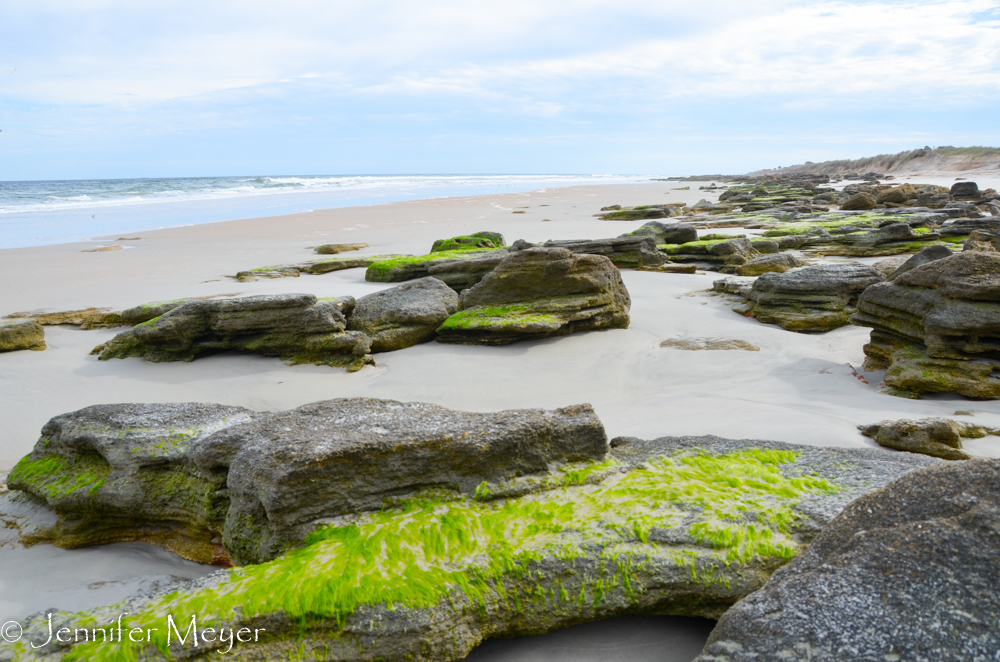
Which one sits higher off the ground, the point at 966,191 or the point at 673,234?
the point at 966,191

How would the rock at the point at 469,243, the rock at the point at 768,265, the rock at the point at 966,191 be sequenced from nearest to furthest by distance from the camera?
1. the rock at the point at 768,265
2. the rock at the point at 469,243
3. the rock at the point at 966,191

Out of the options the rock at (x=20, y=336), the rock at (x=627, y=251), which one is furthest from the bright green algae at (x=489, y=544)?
the rock at (x=627, y=251)

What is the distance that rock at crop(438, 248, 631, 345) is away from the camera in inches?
318

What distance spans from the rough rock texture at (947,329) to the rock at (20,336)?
10412 millimetres

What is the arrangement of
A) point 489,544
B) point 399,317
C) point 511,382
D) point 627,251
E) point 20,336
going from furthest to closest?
1. point 627,251
2. point 399,317
3. point 20,336
4. point 511,382
5. point 489,544

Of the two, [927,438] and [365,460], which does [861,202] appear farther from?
[365,460]

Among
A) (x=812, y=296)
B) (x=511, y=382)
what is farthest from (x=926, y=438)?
(x=812, y=296)

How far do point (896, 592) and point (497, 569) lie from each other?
1.63 m

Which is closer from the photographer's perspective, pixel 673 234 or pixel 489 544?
pixel 489 544

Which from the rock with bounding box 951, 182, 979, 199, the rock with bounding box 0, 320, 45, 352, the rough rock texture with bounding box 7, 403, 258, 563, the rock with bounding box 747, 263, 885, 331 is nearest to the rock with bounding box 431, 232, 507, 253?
the rock with bounding box 747, 263, 885, 331

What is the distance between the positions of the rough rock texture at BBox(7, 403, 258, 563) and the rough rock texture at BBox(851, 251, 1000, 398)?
20.6 feet

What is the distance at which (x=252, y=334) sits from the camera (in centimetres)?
751

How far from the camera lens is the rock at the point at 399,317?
7988 millimetres

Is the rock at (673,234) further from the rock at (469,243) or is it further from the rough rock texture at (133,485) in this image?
→ the rough rock texture at (133,485)
